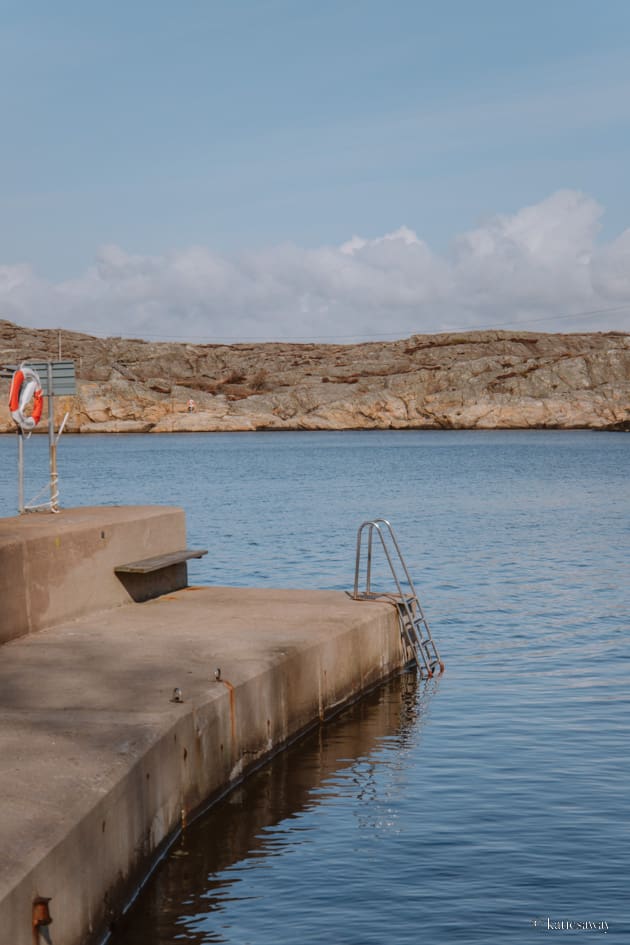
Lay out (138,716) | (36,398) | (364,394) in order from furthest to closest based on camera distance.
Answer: (364,394)
(36,398)
(138,716)

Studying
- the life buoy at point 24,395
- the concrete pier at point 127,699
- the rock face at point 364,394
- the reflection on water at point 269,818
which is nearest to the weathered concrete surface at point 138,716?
the concrete pier at point 127,699

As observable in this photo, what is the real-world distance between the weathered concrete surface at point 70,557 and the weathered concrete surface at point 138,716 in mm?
220

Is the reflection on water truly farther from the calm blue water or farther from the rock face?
the rock face

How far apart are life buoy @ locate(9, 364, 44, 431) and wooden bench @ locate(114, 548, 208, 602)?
6.38 ft

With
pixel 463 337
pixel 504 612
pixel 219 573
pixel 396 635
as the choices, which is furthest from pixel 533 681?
pixel 463 337

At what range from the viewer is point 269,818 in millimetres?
9242

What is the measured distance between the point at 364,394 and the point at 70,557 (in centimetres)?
14661

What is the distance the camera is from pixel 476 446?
376ft

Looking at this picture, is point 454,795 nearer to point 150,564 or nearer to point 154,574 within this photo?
point 150,564

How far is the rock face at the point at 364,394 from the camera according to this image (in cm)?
15088

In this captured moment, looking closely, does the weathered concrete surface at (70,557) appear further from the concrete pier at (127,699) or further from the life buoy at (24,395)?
the life buoy at (24,395)

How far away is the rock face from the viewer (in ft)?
495

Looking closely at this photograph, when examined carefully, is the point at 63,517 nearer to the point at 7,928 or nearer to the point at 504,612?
the point at 7,928

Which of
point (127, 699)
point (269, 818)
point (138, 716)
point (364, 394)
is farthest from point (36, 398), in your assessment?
point (364, 394)
